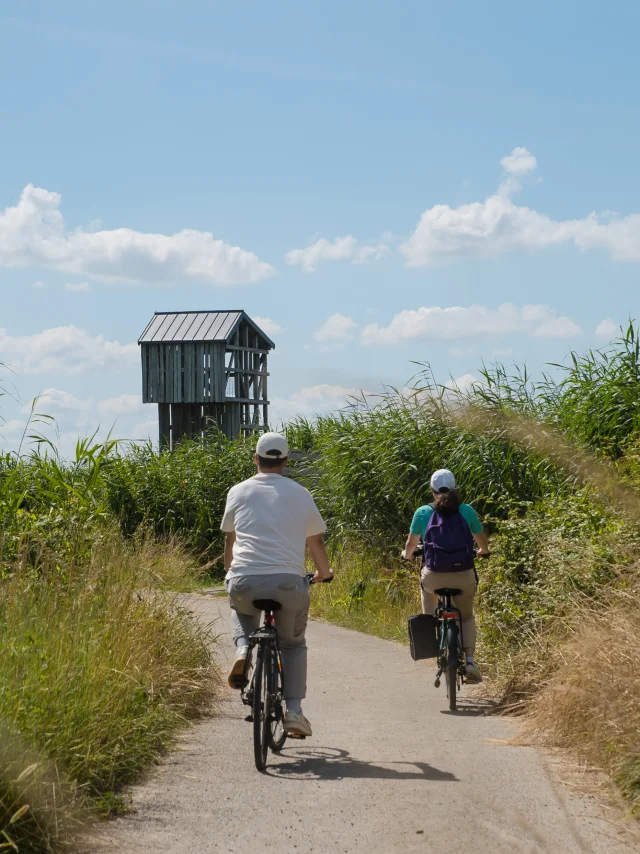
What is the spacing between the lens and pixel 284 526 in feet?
→ 21.0

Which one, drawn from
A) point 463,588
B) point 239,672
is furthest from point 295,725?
point 463,588

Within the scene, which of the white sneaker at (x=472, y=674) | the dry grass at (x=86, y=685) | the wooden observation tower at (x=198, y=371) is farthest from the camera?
the wooden observation tower at (x=198, y=371)

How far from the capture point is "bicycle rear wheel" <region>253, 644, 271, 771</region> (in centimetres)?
597

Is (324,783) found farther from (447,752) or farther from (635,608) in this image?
(635,608)

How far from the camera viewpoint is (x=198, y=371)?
129 feet

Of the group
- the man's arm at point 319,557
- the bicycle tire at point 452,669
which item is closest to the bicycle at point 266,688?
the man's arm at point 319,557

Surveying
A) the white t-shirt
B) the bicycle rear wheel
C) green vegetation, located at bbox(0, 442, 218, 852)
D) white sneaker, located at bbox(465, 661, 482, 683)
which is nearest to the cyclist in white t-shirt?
the white t-shirt

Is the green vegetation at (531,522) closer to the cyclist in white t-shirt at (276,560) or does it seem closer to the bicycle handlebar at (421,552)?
the bicycle handlebar at (421,552)

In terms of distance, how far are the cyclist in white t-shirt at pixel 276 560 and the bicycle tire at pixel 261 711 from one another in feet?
0.64

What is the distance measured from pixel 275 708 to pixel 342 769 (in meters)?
0.53

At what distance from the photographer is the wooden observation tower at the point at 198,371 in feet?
129

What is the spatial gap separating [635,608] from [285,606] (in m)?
2.28

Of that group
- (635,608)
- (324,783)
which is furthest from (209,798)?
(635,608)

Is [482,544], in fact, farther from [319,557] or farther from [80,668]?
[80,668]
